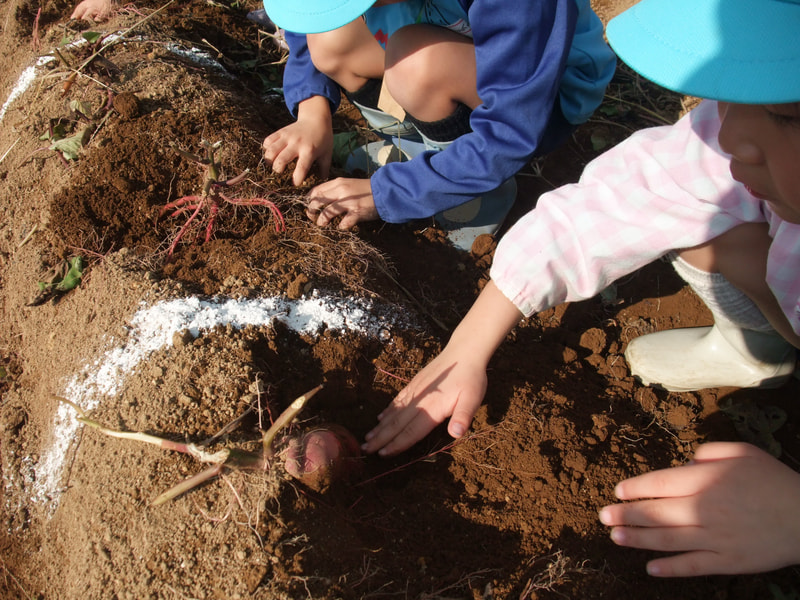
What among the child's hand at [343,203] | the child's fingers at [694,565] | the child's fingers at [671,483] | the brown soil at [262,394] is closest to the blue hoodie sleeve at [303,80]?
the brown soil at [262,394]

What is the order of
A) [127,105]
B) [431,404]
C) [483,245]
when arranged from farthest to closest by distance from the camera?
[483,245]
[127,105]
[431,404]

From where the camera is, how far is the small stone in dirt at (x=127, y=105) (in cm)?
207

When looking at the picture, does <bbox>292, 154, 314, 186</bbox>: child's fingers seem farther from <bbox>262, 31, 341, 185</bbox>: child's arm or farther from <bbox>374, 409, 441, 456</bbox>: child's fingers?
<bbox>374, 409, 441, 456</bbox>: child's fingers

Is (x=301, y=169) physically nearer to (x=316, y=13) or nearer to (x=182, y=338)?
(x=316, y=13)

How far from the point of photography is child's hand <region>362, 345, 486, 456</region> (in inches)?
59.9

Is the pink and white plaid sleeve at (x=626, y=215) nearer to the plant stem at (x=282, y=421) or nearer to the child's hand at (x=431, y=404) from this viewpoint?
the child's hand at (x=431, y=404)

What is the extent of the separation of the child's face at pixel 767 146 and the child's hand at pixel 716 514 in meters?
0.56

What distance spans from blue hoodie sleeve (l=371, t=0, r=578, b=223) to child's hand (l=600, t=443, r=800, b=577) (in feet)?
3.36

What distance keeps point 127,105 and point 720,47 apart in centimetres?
194

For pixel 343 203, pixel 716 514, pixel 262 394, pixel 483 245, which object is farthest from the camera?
pixel 483 245

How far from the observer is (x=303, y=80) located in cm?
231

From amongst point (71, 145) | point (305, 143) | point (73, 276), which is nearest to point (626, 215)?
point (305, 143)

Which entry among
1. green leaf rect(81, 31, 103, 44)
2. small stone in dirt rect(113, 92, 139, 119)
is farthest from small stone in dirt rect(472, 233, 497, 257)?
green leaf rect(81, 31, 103, 44)

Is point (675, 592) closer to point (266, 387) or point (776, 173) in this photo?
point (776, 173)
